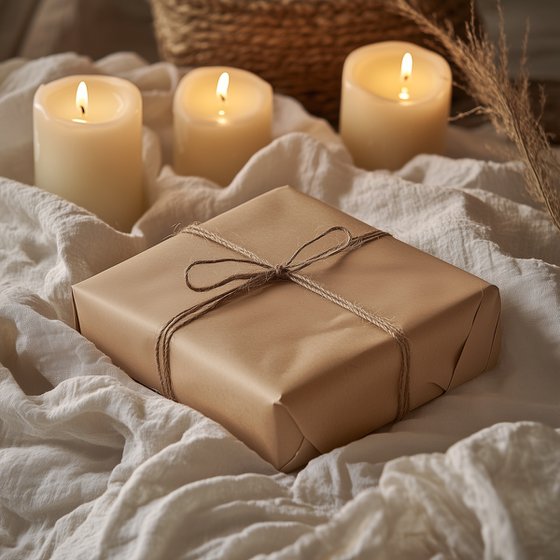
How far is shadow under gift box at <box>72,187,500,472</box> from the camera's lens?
0.75 m

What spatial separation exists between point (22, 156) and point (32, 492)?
468 mm

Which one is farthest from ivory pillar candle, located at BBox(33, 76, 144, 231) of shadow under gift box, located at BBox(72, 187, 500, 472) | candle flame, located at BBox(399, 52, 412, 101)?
candle flame, located at BBox(399, 52, 412, 101)

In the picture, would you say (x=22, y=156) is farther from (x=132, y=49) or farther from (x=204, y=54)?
(x=132, y=49)

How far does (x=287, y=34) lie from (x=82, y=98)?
294 millimetres

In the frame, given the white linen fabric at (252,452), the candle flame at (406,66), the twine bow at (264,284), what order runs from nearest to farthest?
the white linen fabric at (252,452), the twine bow at (264,284), the candle flame at (406,66)

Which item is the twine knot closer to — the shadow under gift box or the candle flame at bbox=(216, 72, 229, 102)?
the shadow under gift box

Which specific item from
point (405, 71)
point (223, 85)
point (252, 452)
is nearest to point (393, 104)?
point (405, 71)

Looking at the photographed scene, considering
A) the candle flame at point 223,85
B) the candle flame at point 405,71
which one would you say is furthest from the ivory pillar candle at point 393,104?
the candle flame at point 223,85

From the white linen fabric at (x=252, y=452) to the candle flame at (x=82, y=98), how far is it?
0.30 feet

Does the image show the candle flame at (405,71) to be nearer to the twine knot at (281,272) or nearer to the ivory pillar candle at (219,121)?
the ivory pillar candle at (219,121)

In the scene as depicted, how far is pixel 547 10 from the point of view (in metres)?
1.61

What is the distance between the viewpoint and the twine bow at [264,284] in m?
0.79

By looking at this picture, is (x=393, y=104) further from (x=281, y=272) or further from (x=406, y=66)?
(x=281, y=272)

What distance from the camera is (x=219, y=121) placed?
109 cm
